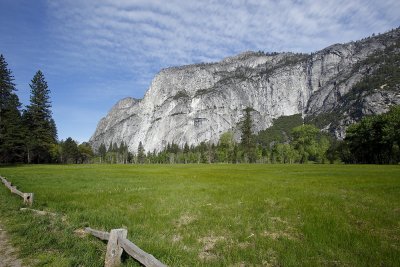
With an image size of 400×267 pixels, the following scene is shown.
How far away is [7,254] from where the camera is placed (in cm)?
871

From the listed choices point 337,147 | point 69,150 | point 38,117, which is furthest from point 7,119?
point 337,147

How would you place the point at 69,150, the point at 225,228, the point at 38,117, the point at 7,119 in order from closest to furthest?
the point at 225,228, the point at 7,119, the point at 38,117, the point at 69,150

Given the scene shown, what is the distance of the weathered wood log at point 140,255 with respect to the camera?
6.21 meters

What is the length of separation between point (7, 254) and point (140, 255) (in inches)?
184

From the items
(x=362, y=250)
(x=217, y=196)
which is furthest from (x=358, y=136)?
(x=362, y=250)

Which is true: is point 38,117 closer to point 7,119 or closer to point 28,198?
point 7,119

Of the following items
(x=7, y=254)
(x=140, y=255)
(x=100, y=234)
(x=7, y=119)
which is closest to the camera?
(x=140, y=255)

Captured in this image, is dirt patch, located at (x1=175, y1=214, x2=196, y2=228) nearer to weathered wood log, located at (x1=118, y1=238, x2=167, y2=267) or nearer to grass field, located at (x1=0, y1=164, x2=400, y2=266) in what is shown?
grass field, located at (x1=0, y1=164, x2=400, y2=266)

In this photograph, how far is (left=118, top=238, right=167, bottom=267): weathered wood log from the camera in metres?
6.21

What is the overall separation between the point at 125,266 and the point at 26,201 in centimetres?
1133

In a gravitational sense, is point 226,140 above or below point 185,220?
above

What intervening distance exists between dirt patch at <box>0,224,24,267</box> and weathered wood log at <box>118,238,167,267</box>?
2870 millimetres

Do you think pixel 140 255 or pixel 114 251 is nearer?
pixel 140 255

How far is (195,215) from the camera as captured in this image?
555 inches
